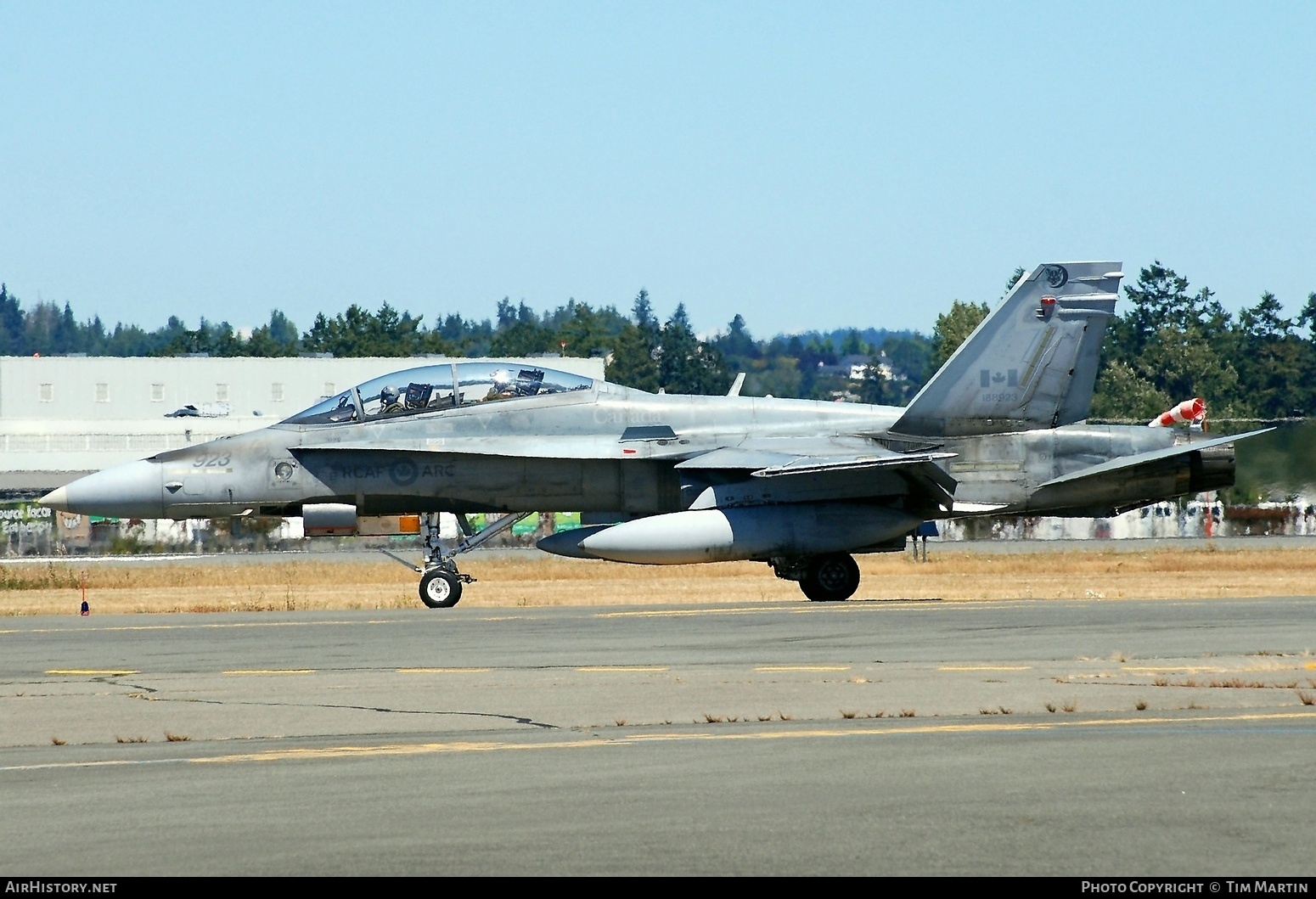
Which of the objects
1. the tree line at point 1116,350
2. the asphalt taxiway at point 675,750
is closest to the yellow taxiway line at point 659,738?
the asphalt taxiway at point 675,750

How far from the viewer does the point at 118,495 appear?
22.0 meters

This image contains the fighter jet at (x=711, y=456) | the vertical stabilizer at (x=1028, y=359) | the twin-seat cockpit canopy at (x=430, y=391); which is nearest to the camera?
the fighter jet at (x=711, y=456)

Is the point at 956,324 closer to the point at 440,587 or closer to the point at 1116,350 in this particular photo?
the point at 1116,350

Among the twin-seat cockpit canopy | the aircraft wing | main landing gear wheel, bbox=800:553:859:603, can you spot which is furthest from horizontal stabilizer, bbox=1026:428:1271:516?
the twin-seat cockpit canopy

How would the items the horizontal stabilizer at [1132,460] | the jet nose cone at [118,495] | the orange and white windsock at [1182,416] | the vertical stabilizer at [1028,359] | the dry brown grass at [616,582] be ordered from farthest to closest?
the dry brown grass at [616,582] < the orange and white windsock at [1182,416] < the vertical stabilizer at [1028,359] < the horizontal stabilizer at [1132,460] < the jet nose cone at [118,495]

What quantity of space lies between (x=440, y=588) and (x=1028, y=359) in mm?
8818

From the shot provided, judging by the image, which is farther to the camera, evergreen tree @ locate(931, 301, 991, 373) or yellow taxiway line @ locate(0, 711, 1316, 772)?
evergreen tree @ locate(931, 301, 991, 373)

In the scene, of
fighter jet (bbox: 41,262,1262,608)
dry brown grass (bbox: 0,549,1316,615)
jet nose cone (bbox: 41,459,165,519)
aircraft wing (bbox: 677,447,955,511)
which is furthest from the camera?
dry brown grass (bbox: 0,549,1316,615)

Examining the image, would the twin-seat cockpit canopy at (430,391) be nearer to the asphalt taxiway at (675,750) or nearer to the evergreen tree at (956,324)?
the asphalt taxiway at (675,750)

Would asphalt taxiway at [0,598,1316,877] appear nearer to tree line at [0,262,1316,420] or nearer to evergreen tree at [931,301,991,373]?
tree line at [0,262,1316,420]

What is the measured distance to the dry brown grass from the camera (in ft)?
82.8

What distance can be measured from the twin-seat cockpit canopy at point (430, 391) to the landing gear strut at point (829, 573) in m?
3.92

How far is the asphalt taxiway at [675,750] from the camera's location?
6.43 m
